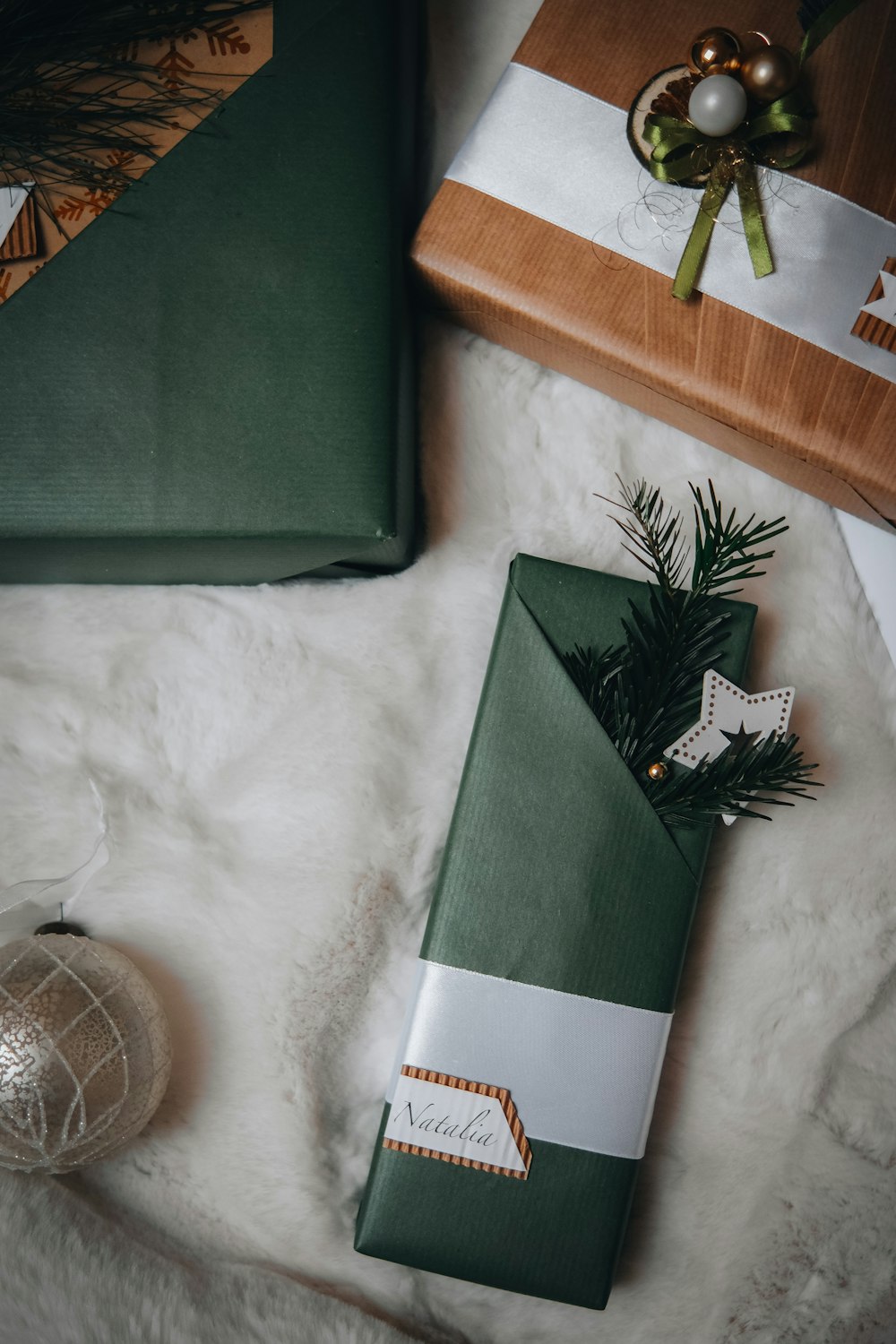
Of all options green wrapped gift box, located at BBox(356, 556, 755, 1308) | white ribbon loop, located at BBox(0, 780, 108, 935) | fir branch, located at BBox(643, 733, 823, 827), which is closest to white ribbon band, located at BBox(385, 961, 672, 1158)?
green wrapped gift box, located at BBox(356, 556, 755, 1308)

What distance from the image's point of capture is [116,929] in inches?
32.1

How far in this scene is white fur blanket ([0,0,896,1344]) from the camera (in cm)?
80

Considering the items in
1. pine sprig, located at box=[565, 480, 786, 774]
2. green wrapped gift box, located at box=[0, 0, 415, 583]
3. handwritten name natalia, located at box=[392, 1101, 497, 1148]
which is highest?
green wrapped gift box, located at box=[0, 0, 415, 583]

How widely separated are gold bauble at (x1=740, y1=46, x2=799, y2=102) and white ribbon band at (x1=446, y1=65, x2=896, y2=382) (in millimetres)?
59

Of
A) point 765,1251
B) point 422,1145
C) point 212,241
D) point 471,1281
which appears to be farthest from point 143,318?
point 765,1251

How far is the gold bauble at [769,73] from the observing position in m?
0.68

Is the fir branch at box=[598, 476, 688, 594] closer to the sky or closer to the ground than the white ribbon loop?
closer to the sky

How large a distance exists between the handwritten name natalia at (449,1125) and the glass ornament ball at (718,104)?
2.62 feet

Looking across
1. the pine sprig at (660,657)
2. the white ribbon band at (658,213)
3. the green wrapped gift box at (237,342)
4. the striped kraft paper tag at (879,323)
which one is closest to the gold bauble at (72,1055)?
the green wrapped gift box at (237,342)

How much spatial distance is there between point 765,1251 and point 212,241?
979mm

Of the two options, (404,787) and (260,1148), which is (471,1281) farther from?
(404,787)

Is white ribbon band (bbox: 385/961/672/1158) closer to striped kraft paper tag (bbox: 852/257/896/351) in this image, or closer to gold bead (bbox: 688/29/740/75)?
striped kraft paper tag (bbox: 852/257/896/351)

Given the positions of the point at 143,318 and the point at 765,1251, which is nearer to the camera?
the point at 143,318

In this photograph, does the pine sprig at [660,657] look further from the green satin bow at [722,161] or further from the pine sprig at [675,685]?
the green satin bow at [722,161]
